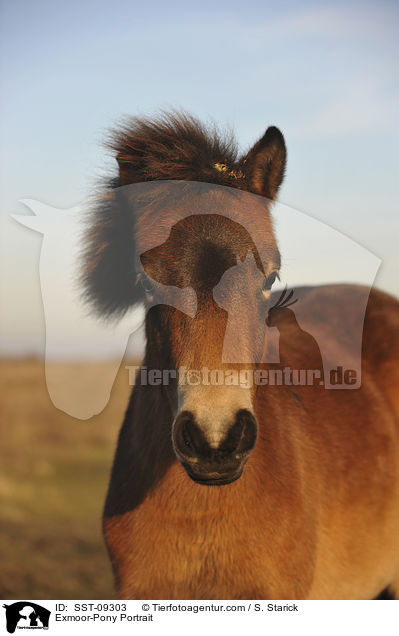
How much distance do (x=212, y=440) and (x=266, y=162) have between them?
1.51 m

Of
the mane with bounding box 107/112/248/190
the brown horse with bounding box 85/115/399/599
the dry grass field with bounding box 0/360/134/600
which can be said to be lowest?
the dry grass field with bounding box 0/360/134/600

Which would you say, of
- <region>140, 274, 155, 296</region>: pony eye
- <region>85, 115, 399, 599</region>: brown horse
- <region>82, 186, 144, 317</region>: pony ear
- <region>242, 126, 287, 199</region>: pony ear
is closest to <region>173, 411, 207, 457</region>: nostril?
<region>85, 115, 399, 599</region>: brown horse

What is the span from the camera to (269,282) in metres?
2.43

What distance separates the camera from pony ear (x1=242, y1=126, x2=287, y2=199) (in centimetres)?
267

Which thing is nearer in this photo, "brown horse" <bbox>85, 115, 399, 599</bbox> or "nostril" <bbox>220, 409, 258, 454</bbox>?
"nostril" <bbox>220, 409, 258, 454</bbox>

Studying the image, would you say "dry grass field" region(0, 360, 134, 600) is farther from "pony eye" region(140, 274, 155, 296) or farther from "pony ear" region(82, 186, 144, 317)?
"pony eye" region(140, 274, 155, 296)

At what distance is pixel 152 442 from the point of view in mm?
2695

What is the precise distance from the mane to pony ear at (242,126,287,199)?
0.22 feet

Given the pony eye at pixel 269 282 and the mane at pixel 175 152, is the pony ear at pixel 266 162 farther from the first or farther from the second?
the pony eye at pixel 269 282

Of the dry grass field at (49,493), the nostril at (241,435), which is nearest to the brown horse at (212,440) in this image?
the nostril at (241,435)

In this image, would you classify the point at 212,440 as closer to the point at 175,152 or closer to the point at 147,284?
the point at 147,284

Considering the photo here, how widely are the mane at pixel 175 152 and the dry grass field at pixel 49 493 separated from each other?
1.26 meters
